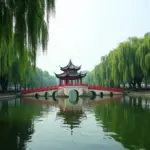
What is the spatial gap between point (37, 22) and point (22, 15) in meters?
0.72

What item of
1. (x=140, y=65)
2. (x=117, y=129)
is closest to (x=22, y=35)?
(x=117, y=129)

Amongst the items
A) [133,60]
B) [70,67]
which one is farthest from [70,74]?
[133,60]

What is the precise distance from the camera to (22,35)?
8.16 metres

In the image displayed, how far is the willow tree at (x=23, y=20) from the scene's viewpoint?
8.00 m

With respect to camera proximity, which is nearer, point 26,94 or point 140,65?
point 140,65

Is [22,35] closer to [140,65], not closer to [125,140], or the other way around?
[125,140]

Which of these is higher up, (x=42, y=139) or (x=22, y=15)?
(x=22, y=15)

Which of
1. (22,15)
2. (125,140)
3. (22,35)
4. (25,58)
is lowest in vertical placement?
(125,140)

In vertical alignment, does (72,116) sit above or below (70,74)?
below

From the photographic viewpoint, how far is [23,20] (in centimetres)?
802

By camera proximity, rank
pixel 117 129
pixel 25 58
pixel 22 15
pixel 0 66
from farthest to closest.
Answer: pixel 0 66, pixel 117 129, pixel 25 58, pixel 22 15

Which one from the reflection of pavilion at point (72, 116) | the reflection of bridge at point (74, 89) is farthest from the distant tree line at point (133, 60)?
the reflection of pavilion at point (72, 116)

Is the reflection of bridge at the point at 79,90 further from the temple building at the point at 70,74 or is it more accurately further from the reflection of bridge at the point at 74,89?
the temple building at the point at 70,74

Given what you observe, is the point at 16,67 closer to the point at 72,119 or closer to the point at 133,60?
the point at 133,60
